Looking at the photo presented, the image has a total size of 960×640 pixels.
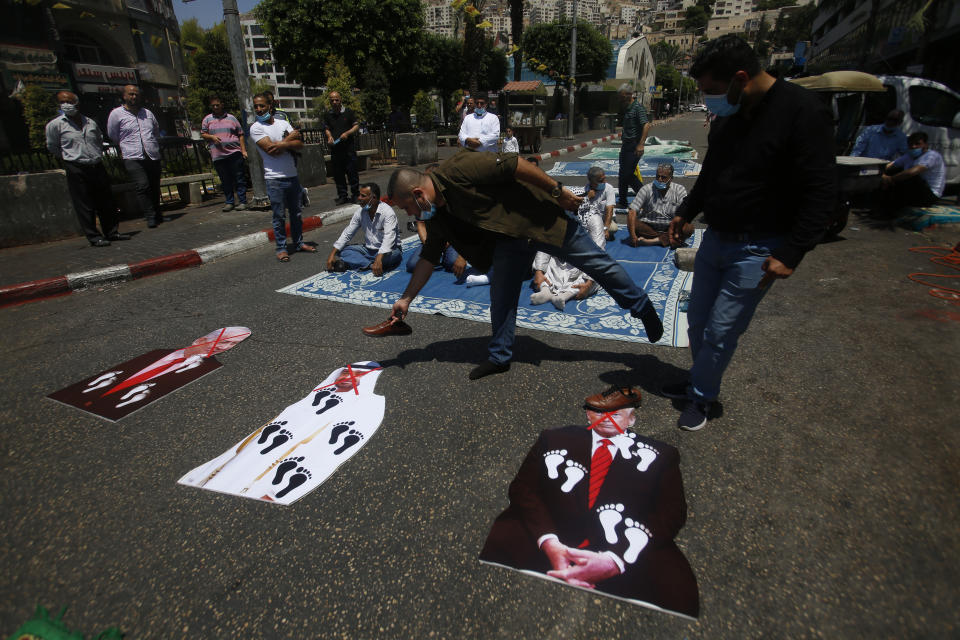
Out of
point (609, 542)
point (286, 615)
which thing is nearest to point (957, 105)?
point (609, 542)

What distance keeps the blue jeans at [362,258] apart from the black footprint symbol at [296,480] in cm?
370

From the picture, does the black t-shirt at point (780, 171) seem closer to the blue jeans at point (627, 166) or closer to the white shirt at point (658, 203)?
the white shirt at point (658, 203)

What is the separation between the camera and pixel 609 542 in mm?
1967

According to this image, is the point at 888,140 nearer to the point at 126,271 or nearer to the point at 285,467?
the point at 285,467

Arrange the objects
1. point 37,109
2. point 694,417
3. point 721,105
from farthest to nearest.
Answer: point 37,109
point 694,417
point 721,105

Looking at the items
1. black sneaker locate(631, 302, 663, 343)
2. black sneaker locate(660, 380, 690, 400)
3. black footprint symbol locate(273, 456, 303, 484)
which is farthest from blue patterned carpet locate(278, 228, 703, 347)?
black footprint symbol locate(273, 456, 303, 484)

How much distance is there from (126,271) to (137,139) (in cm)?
290

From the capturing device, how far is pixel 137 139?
7.33 meters

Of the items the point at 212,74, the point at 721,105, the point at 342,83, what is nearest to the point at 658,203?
the point at 721,105

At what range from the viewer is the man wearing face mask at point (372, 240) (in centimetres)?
573

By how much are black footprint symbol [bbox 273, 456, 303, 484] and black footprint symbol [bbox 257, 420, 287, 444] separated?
0.88 feet

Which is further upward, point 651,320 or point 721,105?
point 721,105

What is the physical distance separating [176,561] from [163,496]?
1.60 feet

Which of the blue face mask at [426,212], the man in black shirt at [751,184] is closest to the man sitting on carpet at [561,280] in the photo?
the blue face mask at [426,212]
